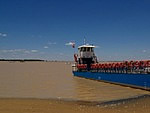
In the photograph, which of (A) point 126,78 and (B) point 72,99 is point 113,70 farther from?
(B) point 72,99

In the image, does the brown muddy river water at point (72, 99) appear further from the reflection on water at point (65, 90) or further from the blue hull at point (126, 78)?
the blue hull at point (126, 78)

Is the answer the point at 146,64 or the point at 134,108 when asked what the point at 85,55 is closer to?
the point at 146,64

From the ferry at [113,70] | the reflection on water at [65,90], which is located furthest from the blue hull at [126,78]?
the reflection on water at [65,90]

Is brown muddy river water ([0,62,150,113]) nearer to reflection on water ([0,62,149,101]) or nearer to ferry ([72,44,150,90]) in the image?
reflection on water ([0,62,149,101])

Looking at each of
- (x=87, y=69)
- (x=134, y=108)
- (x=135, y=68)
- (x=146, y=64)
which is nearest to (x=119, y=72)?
(x=135, y=68)

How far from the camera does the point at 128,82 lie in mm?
23109

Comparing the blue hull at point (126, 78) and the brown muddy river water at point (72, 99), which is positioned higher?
the blue hull at point (126, 78)

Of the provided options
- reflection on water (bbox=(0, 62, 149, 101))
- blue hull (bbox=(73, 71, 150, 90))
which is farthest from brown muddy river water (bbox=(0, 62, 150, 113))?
blue hull (bbox=(73, 71, 150, 90))

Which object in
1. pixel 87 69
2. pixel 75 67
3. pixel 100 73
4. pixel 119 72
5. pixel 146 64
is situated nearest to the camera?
pixel 146 64

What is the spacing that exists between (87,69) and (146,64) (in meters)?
16.3

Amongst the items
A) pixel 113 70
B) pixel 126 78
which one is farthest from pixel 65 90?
pixel 113 70

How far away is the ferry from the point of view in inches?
839

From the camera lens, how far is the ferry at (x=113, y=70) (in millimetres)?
21308

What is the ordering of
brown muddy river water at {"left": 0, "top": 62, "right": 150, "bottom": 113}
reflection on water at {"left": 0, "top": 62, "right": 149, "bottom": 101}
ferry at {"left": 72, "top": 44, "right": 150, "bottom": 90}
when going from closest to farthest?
brown muddy river water at {"left": 0, "top": 62, "right": 150, "bottom": 113} → reflection on water at {"left": 0, "top": 62, "right": 149, "bottom": 101} → ferry at {"left": 72, "top": 44, "right": 150, "bottom": 90}
